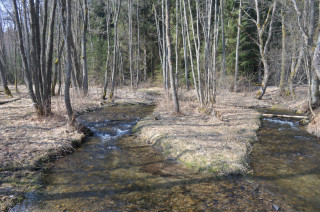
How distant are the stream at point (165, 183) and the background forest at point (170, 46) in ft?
12.0

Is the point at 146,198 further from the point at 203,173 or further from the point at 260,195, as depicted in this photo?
the point at 260,195

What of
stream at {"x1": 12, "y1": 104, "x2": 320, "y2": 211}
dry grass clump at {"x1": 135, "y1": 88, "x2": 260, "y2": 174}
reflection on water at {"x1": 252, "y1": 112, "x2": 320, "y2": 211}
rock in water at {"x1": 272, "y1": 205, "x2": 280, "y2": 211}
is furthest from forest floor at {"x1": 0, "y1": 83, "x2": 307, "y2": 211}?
rock in water at {"x1": 272, "y1": 205, "x2": 280, "y2": 211}

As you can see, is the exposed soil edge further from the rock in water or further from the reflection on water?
the rock in water

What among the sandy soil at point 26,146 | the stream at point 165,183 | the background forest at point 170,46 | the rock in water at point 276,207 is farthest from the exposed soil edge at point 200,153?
the background forest at point 170,46

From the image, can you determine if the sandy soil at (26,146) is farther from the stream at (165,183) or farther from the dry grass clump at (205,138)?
the dry grass clump at (205,138)

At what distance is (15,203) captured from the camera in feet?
14.5

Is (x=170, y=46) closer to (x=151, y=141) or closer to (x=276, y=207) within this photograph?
(x=151, y=141)

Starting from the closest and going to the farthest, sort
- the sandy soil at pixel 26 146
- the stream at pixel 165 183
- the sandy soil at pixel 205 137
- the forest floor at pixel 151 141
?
the stream at pixel 165 183 < the sandy soil at pixel 26 146 < the forest floor at pixel 151 141 < the sandy soil at pixel 205 137

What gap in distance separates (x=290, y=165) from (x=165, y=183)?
3.97m

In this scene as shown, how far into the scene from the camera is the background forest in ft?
32.3

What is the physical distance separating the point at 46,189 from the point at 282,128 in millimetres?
10347

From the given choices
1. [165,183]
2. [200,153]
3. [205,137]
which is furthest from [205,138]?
[165,183]

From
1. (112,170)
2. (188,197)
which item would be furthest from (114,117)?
(188,197)

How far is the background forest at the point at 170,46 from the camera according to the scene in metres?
9.86
